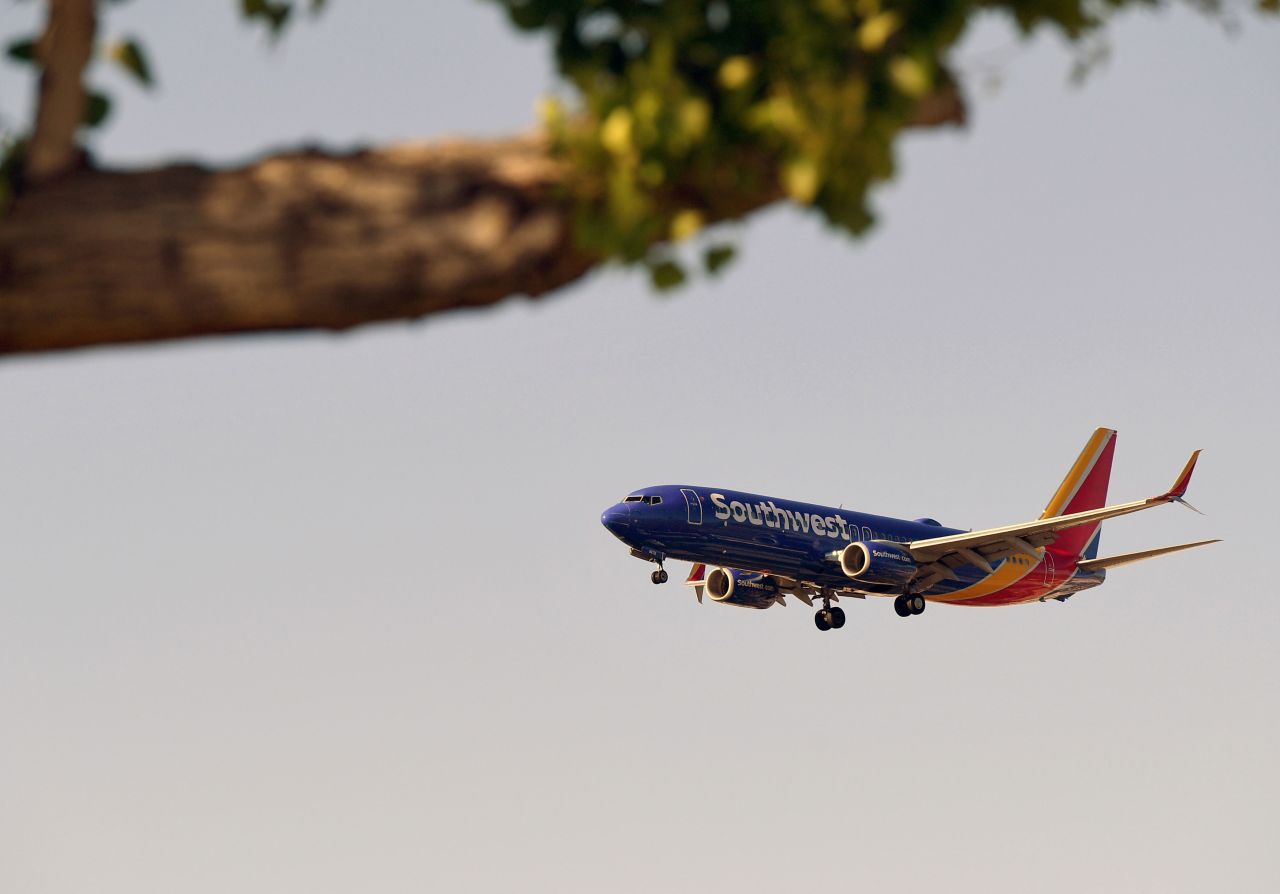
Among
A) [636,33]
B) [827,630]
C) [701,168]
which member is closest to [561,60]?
[636,33]

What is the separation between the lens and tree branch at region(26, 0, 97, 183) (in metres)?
4.93

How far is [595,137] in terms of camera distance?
4633 mm

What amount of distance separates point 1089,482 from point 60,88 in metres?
78.6

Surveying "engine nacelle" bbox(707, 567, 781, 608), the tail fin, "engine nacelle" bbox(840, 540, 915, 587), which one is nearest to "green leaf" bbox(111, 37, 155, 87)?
"engine nacelle" bbox(840, 540, 915, 587)

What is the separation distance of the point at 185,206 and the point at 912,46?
2204 millimetres

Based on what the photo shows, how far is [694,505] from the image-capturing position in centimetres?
5319

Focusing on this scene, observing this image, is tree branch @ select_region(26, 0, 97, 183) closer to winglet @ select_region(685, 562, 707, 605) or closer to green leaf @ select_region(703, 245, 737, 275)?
green leaf @ select_region(703, 245, 737, 275)

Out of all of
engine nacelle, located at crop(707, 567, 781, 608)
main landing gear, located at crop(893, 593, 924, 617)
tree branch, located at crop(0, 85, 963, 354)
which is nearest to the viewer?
tree branch, located at crop(0, 85, 963, 354)

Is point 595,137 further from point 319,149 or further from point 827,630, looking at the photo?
point 827,630

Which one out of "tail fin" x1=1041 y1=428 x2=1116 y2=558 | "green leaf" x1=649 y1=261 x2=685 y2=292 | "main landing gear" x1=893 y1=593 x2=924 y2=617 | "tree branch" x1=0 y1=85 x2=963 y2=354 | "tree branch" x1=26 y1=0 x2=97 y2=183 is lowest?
"green leaf" x1=649 y1=261 x2=685 y2=292

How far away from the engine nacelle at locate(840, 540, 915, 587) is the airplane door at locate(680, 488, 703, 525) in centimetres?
645

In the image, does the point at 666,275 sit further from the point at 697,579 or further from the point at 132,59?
the point at 697,579

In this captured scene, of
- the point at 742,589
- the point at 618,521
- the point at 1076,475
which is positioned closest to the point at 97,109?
the point at 618,521

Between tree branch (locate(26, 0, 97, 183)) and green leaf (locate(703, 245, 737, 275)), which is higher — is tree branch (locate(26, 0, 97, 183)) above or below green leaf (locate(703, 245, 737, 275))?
above
